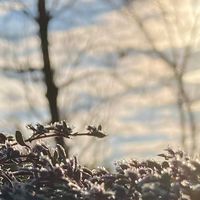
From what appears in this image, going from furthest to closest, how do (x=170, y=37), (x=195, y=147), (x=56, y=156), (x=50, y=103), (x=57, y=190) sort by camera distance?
(x=170, y=37)
(x=195, y=147)
(x=50, y=103)
(x=56, y=156)
(x=57, y=190)

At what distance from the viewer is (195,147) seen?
60.4ft

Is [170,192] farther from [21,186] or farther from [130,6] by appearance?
[130,6]

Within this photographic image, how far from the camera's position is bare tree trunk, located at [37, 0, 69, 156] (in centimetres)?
1462

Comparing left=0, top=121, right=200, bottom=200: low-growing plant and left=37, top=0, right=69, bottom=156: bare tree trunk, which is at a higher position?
left=37, top=0, right=69, bottom=156: bare tree trunk

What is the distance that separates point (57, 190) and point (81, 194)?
0.17 m

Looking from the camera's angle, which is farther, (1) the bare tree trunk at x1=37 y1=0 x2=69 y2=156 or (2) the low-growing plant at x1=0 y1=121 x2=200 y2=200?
(1) the bare tree trunk at x1=37 y1=0 x2=69 y2=156

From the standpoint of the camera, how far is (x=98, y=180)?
2.42 m

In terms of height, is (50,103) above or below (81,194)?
above

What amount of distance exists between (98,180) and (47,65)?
12745mm

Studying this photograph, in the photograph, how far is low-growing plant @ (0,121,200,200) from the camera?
6.71 feet

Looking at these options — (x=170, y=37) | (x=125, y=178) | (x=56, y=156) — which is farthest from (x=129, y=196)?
(x=170, y=37)

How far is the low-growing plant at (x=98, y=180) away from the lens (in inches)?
80.5

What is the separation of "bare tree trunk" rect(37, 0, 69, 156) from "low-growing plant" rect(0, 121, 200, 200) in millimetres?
11864

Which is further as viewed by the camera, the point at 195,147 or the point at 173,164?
the point at 195,147
